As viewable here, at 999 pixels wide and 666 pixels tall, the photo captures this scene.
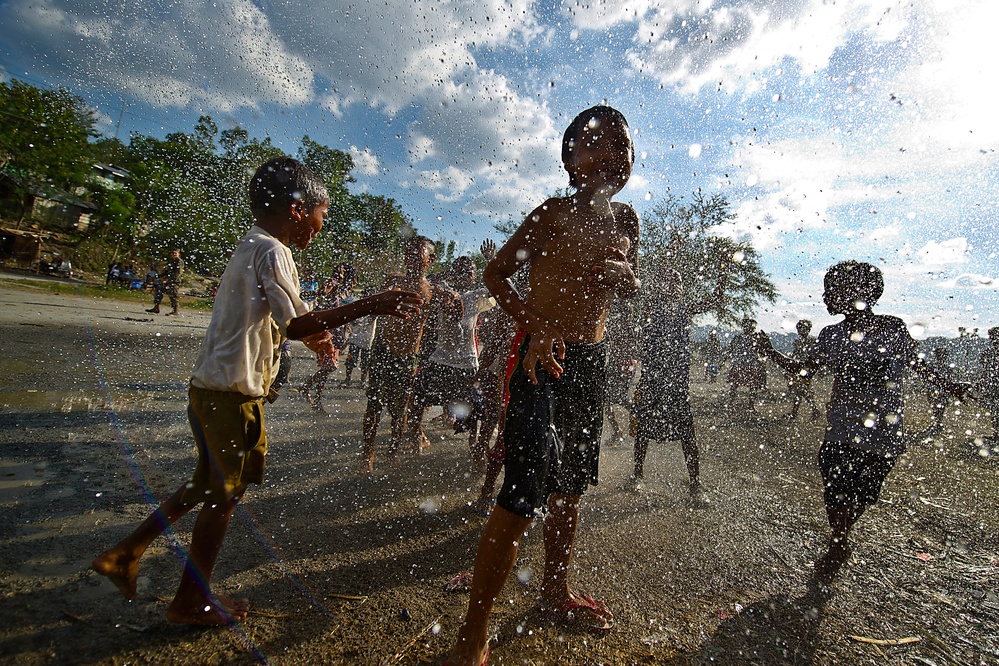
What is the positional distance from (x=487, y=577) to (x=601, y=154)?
6.17 ft

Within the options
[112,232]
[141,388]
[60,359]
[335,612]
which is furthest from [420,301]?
[112,232]

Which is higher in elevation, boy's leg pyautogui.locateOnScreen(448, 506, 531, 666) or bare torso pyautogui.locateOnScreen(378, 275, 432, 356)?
bare torso pyautogui.locateOnScreen(378, 275, 432, 356)

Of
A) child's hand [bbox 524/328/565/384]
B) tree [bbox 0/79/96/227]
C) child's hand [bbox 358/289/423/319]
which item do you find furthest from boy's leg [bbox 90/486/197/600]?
tree [bbox 0/79/96/227]

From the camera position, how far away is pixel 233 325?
1863 millimetres

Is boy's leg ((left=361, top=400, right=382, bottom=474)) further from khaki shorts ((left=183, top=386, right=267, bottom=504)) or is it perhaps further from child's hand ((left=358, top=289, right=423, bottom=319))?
child's hand ((left=358, top=289, right=423, bottom=319))

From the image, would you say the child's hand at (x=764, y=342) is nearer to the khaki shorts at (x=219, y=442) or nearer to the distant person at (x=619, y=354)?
the distant person at (x=619, y=354)

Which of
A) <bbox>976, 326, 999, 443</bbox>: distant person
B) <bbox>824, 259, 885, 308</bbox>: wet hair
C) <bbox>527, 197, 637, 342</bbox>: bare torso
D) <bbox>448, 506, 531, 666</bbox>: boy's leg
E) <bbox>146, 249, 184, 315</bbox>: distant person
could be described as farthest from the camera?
<bbox>146, 249, 184, 315</bbox>: distant person

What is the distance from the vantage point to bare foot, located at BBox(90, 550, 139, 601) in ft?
5.86

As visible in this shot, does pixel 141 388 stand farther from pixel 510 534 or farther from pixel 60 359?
pixel 510 534

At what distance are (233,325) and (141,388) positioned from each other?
5.25 meters

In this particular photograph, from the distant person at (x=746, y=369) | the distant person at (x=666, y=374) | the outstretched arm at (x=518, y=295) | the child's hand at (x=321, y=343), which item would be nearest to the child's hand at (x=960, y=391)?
the distant person at (x=666, y=374)

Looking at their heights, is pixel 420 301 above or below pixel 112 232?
below

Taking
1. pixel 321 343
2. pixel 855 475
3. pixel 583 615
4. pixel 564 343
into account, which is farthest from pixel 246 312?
pixel 855 475

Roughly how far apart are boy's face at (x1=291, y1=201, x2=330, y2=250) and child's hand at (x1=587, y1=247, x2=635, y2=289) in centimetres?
120
